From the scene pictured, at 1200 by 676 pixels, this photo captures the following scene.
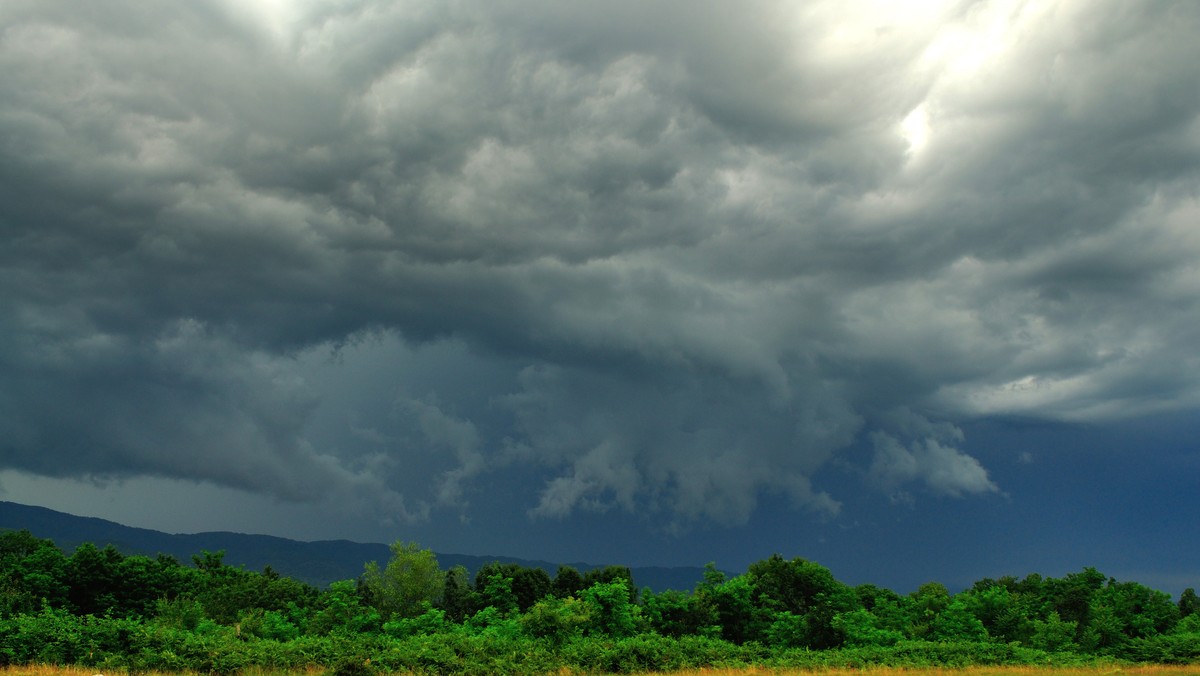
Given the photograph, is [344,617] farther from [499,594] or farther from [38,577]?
[38,577]

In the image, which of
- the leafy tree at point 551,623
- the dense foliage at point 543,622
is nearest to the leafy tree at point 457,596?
the dense foliage at point 543,622

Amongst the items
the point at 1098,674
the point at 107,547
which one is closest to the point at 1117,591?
the point at 1098,674

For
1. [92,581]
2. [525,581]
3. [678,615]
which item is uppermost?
[678,615]

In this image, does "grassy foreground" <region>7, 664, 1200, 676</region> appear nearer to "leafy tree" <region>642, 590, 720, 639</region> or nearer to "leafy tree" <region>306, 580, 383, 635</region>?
"leafy tree" <region>642, 590, 720, 639</region>

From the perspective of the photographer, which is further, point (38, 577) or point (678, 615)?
point (38, 577)

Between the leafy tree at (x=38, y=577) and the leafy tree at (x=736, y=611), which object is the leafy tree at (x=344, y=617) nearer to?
the leafy tree at (x=736, y=611)

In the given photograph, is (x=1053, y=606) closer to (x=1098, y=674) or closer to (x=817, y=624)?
(x=817, y=624)

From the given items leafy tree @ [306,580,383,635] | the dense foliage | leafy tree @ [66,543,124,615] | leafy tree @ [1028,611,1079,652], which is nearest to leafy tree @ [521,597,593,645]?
the dense foliage

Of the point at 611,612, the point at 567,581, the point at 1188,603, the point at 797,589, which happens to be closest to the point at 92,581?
the point at 567,581

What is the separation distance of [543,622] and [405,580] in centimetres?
7194

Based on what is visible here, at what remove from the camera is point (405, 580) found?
127 metres

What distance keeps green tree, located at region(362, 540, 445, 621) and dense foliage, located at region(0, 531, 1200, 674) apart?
1.07 ft

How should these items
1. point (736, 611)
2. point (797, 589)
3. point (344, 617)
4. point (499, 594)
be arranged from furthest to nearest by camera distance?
1. point (499, 594)
2. point (797, 589)
3. point (736, 611)
4. point (344, 617)

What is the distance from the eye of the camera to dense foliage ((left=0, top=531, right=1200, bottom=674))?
48.4m
